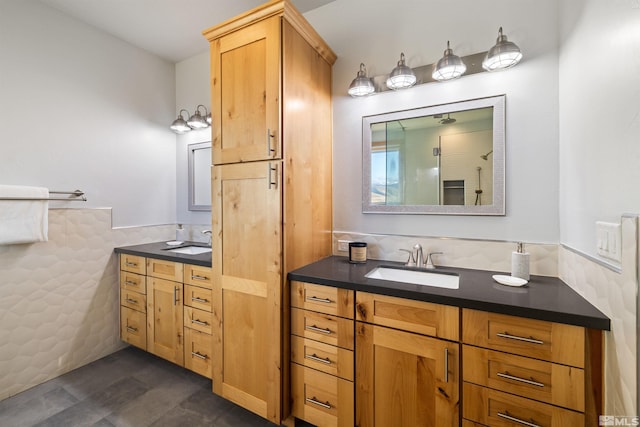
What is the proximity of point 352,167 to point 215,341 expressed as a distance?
150 cm

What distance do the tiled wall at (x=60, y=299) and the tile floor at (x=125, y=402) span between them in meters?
0.15

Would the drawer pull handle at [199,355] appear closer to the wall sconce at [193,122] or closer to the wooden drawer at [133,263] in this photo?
the wooden drawer at [133,263]

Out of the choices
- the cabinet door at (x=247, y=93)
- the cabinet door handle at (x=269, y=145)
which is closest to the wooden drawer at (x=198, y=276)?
the cabinet door at (x=247, y=93)

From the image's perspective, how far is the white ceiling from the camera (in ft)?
6.74

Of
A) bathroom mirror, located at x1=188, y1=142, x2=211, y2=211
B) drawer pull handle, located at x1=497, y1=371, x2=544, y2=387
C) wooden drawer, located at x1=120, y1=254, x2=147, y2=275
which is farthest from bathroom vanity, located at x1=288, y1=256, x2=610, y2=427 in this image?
bathroom mirror, located at x1=188, y1=142, x2=211, y2=211

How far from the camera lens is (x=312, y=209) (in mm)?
1803

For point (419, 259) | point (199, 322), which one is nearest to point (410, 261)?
point (419, 259)

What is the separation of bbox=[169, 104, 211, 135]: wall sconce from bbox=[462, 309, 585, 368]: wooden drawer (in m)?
2.58

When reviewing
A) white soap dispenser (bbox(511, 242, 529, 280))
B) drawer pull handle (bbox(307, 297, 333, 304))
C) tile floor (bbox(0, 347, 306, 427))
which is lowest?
tile floor (bbox(0, 347, 306, 427))

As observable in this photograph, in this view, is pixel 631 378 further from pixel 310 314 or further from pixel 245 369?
pixel 245 369

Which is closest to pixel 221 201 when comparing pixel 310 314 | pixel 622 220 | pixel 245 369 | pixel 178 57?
pixel 310 314

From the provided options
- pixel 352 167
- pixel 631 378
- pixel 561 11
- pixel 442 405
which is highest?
pixel 561 11

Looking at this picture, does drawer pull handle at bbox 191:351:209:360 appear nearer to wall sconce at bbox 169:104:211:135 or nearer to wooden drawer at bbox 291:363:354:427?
wooden drawer at bbox 291:363:354:427

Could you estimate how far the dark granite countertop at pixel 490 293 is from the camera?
0.98m
